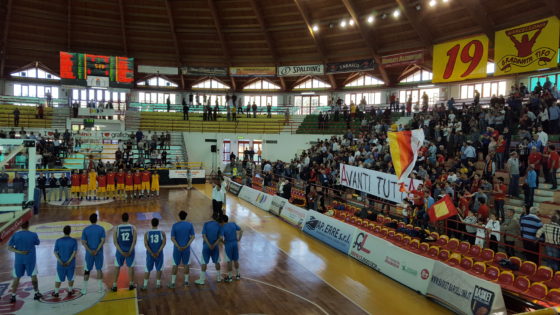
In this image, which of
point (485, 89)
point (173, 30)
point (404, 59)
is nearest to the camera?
point (404, 59)

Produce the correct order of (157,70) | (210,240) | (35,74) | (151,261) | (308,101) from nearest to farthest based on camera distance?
(151,261)
(210,240)
(157,70)
(35,74)
(308,101)

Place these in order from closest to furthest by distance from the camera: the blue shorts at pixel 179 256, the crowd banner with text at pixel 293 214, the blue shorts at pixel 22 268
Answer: the blue shorts at pixel 22 268, the blue shorts at pixel 179 256, the crowd banner with text at pixel 293 214

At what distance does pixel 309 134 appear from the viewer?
31.5 metres

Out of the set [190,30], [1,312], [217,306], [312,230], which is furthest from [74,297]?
[190,30]

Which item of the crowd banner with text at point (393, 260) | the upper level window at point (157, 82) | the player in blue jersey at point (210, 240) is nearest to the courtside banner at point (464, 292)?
the crowd banner with text at point (393, 260)

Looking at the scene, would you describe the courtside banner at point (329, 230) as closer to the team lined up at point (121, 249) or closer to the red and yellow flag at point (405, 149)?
the red and yellow flag at point (405, 149)

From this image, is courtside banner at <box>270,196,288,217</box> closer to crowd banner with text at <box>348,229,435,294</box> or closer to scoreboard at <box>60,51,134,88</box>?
crowd banner with text at <box>348,229,435,294</box>

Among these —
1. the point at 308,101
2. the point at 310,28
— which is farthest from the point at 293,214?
the point at 308,101

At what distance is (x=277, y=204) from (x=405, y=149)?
8414 millimetres

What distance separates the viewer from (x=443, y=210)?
414 inches

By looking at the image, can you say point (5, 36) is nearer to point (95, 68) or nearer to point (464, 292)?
point (95, 68)

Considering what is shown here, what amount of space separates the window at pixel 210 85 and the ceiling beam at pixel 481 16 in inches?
971

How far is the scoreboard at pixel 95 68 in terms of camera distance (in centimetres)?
3150

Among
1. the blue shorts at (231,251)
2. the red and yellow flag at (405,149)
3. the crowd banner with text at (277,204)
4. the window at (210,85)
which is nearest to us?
the blue shorts at (231,251)
